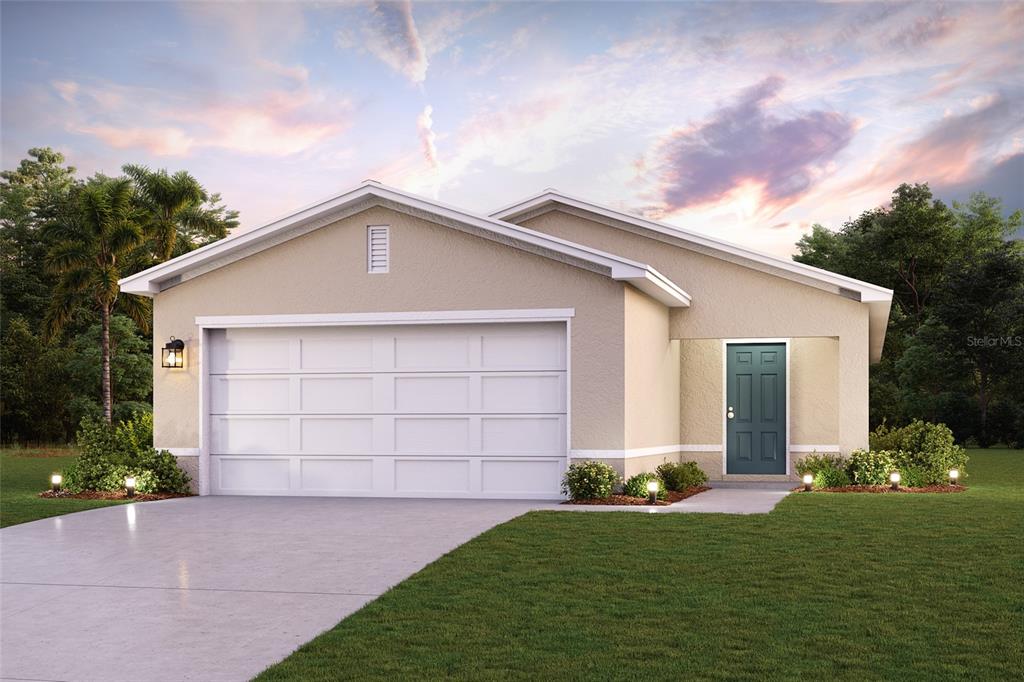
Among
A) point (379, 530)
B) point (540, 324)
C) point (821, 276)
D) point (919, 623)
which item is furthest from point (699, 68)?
point (919, 623)

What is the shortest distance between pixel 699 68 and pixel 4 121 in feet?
93.0

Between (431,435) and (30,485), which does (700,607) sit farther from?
(30,485)

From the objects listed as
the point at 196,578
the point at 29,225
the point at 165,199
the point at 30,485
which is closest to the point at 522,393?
the point at 196,578

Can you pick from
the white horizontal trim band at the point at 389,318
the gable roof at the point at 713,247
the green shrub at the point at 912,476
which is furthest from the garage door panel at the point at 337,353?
the green shrub at the point at 912,476

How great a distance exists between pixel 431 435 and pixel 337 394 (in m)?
1.55

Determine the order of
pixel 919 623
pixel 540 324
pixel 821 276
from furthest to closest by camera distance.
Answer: pixel 821 276 < pixel 540 324 < pixel 919 623

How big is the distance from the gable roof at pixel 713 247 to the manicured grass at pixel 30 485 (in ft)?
29.0

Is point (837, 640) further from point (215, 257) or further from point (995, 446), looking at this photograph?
point (995, 446)

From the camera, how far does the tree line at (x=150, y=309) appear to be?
29.2 m

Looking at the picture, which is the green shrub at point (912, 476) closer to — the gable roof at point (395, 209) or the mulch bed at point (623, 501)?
the mulch bed at point (623, 501)

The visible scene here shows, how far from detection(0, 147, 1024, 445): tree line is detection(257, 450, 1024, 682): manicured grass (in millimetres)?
20902

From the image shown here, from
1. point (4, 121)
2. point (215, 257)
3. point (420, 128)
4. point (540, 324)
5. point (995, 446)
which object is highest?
point (4, 121)

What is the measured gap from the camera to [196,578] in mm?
9336

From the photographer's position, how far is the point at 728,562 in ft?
31.6
